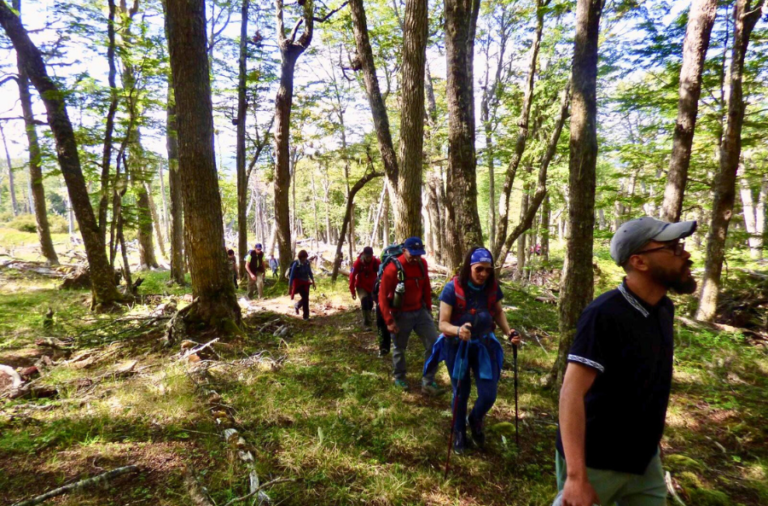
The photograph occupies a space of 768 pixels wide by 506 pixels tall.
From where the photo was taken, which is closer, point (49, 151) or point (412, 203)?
point (412, 203)

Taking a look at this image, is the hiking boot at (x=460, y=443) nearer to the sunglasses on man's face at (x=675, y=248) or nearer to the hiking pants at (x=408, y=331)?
the hiking pants at (x=408, y=331)

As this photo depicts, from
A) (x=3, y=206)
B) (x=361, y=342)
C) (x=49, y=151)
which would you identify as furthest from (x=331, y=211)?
(x=3, y=206)

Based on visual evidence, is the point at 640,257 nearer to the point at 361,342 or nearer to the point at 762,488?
the point at 762,488

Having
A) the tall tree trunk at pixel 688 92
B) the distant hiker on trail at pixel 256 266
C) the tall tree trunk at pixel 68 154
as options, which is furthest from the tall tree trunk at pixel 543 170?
the tall tree trunk at pixel 68 154

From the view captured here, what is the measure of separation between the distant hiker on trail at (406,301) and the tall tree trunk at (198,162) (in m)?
3.32

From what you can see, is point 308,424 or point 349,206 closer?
point 308,424

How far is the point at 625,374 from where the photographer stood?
65.2 inches

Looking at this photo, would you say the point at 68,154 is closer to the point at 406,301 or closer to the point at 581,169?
the point at 406,301

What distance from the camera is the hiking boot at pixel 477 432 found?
3.59m

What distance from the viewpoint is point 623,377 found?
166cm

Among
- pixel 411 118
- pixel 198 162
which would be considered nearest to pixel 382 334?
pixel 411 118

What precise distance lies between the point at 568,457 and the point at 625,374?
466 mm

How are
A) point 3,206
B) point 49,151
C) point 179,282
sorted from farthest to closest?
point 3,206, point 179,282, point 49,151

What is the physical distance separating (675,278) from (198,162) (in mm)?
6693
